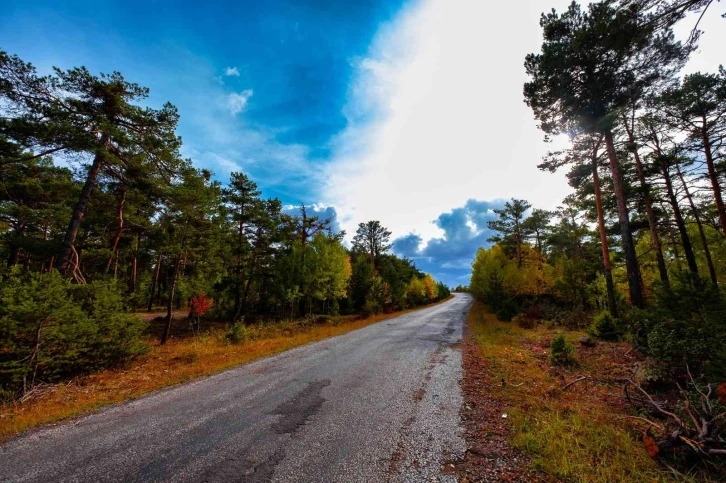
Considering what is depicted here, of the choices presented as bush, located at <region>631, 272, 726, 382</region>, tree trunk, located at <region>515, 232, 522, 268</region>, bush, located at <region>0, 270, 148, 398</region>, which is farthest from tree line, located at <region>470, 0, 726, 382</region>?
bush, located at <region>0, 270, 148, 398</region>

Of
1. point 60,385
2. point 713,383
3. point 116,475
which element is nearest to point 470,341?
point 713,383

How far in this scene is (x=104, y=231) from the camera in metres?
20.8

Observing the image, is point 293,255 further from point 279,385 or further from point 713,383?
point 713,383

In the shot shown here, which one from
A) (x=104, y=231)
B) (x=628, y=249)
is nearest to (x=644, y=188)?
(x=628, y=249)

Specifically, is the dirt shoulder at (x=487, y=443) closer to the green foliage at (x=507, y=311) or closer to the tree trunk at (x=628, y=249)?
the tree trunk at (x=628, y=249)

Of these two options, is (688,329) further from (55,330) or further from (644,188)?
(55,330)

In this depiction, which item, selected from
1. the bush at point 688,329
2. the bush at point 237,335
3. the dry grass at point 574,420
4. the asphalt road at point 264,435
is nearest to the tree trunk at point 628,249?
the dry grass at point 574,420

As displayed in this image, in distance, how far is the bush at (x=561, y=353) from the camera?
8898 mm

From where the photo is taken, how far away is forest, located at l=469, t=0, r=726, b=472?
5.12 meters

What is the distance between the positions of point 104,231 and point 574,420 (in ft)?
92.9

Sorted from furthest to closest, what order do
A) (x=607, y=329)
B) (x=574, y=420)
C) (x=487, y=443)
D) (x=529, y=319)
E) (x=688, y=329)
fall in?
(x=529, y=319) < (x=607, y=329) < (x=688, y=329) < (x=574, y=420) < (x=487, y=443)

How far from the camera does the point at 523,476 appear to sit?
12.0ft

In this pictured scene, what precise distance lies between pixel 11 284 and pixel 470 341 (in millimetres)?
16445

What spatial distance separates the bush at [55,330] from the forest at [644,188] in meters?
13.3
